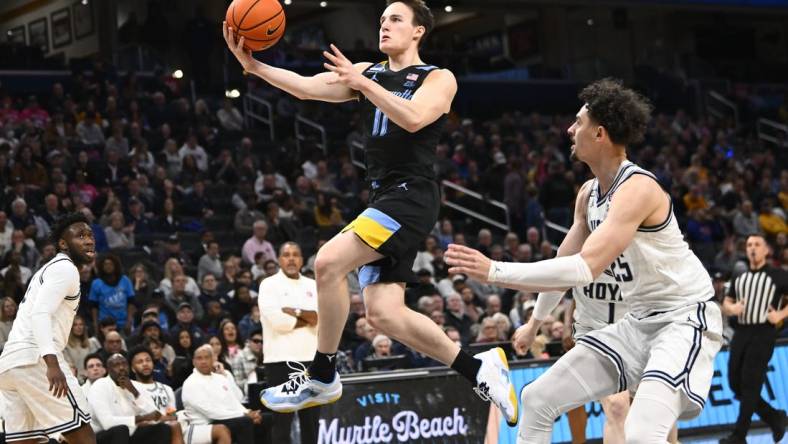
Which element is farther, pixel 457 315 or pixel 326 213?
pixel 326 213

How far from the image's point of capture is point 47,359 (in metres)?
7.03

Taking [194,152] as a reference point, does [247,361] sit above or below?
below

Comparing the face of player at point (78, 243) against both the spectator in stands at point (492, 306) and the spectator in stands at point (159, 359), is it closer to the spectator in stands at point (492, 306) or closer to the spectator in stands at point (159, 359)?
the spectator in stands at point (159, 359)

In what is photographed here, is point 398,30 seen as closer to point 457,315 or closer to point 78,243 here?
point 78,243

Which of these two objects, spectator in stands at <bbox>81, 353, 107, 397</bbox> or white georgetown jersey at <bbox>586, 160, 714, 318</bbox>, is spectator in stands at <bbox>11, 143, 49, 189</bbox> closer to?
spectator in stands at <bbox>81, 353, 107, 397</bbox>

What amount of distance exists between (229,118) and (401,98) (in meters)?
15.2

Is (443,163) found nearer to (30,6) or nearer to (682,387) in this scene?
(30,6)

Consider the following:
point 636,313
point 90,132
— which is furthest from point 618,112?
point 90,132

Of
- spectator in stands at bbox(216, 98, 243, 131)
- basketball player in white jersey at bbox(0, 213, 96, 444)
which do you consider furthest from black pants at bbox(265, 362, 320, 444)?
spectator in stands at bbox(216, 98, 243, 131)

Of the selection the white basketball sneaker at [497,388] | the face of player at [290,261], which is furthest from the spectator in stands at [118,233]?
the white basketball sneaker at [497,388]

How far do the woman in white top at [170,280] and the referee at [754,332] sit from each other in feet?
19.6

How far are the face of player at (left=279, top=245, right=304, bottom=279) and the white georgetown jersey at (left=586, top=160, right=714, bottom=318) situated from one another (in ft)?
14.0

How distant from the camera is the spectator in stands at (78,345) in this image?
36.7 ft

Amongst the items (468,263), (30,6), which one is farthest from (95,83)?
(468,263)
